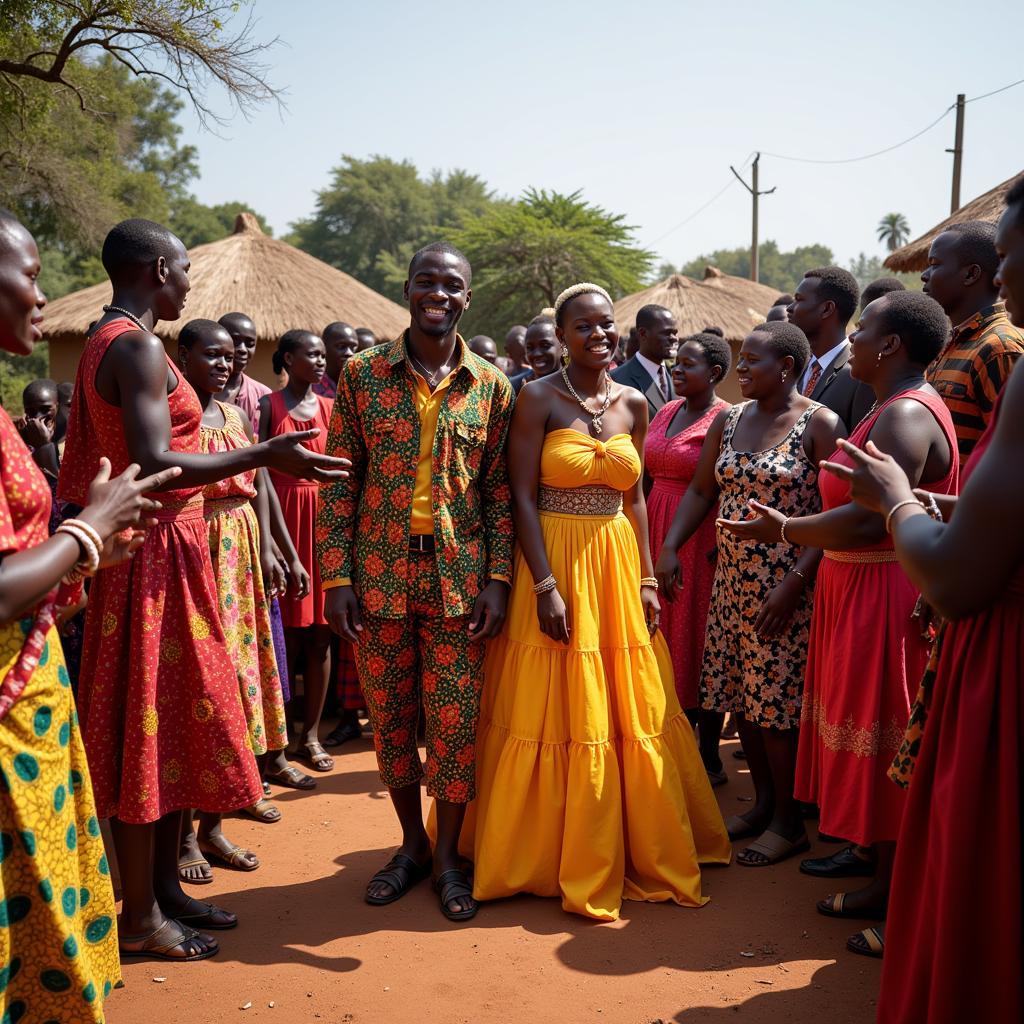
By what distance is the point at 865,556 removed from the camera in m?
3.61

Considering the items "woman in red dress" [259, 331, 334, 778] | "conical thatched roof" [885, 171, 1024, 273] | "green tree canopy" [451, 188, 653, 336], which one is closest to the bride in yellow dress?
"woman in red dress" [259, 331, 334, 778]

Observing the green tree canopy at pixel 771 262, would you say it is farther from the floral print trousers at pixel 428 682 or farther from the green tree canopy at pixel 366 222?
the floral print trousers at pixel 428 682

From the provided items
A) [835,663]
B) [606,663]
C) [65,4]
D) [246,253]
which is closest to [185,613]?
[606,663]

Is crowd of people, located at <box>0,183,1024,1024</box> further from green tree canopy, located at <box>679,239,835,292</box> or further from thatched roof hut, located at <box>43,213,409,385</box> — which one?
green tree canopy, located at <box>679,239,835,292</box>

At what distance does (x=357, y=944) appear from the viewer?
360 centimetres

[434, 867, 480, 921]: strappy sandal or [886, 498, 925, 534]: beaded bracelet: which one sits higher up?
[886, 498, 925, 534]: beaded bracelet

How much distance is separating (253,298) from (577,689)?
1650 centimetres

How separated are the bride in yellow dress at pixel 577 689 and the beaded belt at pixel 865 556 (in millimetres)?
893

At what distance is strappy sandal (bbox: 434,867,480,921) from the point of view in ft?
12.4

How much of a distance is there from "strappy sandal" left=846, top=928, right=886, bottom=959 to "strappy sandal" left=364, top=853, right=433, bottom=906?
1.80 meters

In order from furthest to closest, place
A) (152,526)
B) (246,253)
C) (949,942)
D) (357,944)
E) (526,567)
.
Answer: (246,253) < (526,567) < (357,944) < (152,526) < (949,942)

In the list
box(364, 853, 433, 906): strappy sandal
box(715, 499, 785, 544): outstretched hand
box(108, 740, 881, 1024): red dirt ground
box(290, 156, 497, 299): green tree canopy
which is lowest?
box(108, 740, 881, 1024): red dirt ground

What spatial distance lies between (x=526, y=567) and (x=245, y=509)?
143 centimetres

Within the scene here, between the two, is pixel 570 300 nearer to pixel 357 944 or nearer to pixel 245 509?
pixel 245 509
